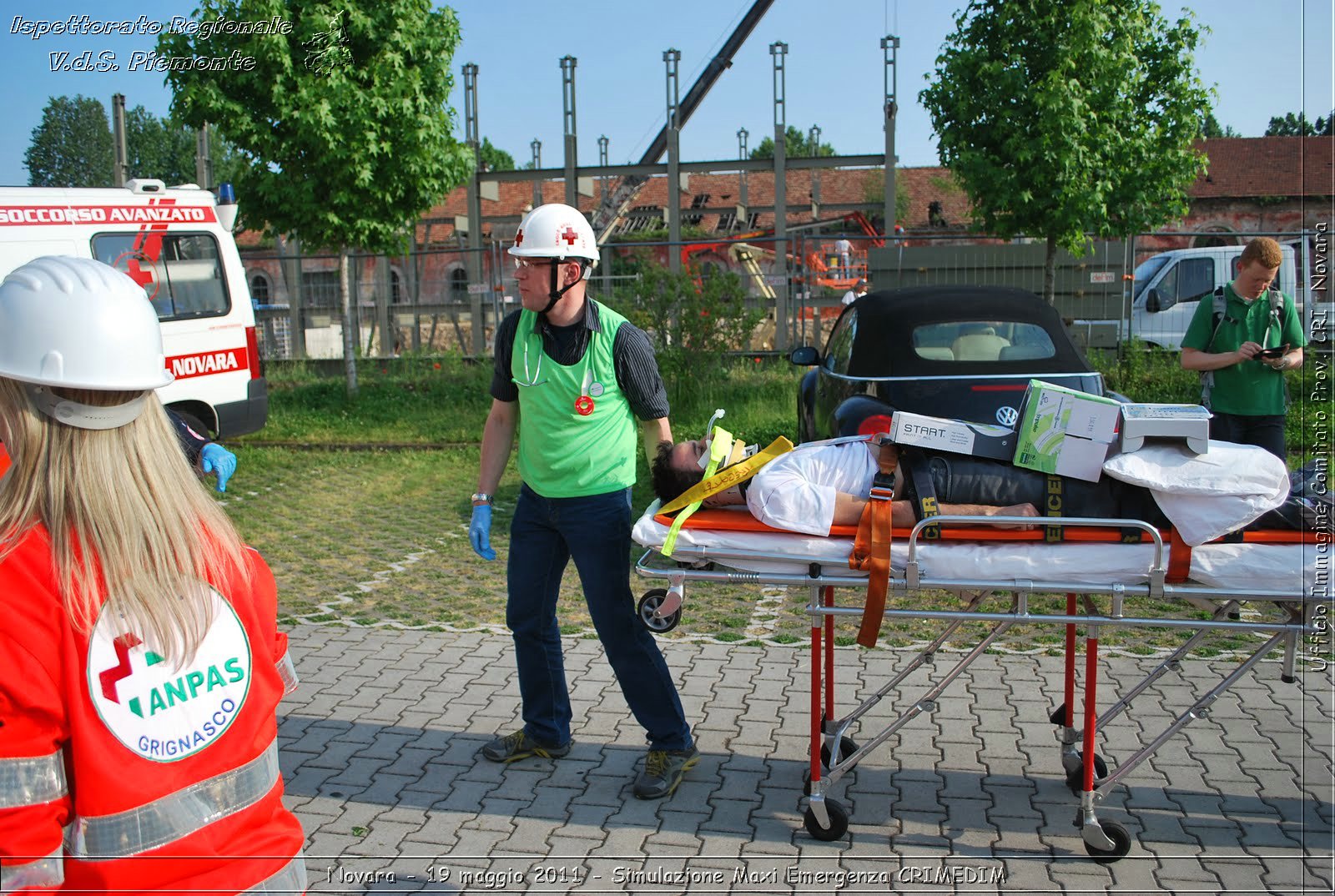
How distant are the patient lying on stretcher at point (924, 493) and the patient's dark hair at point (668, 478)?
0.37 ft

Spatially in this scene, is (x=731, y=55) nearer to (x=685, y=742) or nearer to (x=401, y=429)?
(x=401, y=429)

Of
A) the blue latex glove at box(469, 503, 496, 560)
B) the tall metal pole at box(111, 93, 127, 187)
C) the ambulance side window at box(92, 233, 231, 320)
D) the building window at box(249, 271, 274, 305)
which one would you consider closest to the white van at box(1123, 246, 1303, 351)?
the ambulance side window at box(92, 233, 231, 320)

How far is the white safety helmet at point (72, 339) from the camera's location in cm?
157

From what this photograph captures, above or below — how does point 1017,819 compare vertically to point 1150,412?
below

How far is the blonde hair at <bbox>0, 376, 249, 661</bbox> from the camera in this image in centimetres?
155

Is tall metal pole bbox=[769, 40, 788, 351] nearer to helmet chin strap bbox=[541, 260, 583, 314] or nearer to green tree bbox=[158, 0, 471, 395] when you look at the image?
green tree bbox=[158, 0, 471, 395]

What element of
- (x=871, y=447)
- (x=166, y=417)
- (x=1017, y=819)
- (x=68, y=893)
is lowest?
(x=1017, y=819)

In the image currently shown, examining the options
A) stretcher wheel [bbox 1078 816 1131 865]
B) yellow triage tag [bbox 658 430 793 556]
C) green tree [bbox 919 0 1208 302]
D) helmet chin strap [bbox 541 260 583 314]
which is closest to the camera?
stretcher wheel [bbox 1078 816 1131 865]

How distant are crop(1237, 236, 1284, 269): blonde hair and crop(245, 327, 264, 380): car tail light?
918 centimetres

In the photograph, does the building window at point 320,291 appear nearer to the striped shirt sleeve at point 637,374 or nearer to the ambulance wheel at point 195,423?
the ambulance wheel at point 195,423

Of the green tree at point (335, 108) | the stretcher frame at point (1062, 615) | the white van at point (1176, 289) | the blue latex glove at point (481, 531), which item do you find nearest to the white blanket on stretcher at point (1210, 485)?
the stretcher frame at point (1062, 615)

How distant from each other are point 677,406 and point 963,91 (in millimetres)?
5194

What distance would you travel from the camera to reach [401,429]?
14094mm

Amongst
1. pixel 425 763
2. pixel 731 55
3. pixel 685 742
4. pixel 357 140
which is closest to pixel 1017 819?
pixel 685 742
